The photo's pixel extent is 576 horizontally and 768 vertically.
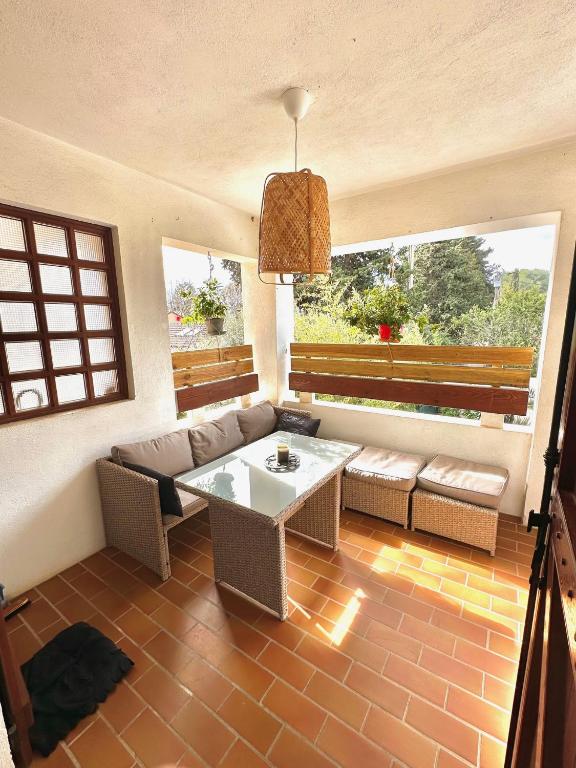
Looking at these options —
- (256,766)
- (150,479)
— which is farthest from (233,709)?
(150,479)

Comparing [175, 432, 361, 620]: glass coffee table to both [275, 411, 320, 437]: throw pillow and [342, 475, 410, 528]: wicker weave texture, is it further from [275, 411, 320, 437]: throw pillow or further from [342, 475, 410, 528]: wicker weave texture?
[275, 411, 320, 437]: throw pillow

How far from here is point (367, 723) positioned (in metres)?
1.41

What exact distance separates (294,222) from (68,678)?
236 cm

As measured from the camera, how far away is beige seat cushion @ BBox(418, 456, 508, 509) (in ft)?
7.88

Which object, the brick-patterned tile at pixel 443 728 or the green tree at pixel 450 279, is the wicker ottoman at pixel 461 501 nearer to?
the brick-patterned tile at pixel 443 728

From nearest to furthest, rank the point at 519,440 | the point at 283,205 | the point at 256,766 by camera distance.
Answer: the point at 256,766 → the point at 283,205 → the point at 519,440

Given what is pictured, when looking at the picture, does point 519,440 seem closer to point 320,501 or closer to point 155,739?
point 320,501

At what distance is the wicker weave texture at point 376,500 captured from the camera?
2.70 metres

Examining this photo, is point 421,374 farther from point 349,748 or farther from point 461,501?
point 349,748

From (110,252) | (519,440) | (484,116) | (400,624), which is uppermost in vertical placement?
(484,116)

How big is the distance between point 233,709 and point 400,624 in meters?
0.95

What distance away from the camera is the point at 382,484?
2.73 m

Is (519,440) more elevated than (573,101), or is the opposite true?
(573,101)

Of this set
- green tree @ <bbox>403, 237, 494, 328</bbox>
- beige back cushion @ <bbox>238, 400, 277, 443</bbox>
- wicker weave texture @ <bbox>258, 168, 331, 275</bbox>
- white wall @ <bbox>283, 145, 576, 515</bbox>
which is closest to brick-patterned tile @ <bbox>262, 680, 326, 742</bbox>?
wicker weave texture @ <bbox>258, 168, 331, 275</bbox>
